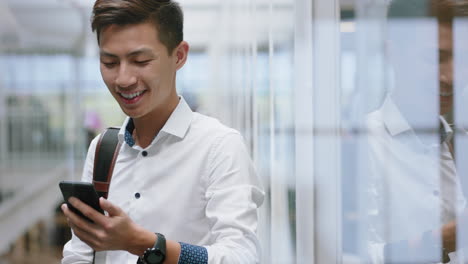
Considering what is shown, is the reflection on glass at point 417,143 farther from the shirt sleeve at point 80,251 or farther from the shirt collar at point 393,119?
the shirt sleeve at point 80,251

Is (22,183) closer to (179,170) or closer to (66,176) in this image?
(66,176)

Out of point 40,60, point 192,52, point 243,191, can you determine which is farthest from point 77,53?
point 243,191

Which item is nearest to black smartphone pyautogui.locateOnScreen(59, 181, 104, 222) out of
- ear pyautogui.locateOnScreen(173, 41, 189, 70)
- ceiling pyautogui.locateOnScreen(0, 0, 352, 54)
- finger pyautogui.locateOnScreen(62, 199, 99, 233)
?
finger pyautogui.locateOnScreen(62, 199, 99, 233)

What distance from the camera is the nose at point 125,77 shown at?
133 cm

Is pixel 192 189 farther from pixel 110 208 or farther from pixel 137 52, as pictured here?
pixel 137 52

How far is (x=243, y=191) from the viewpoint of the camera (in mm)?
1273

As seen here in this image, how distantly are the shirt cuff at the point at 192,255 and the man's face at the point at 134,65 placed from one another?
1.18 ft

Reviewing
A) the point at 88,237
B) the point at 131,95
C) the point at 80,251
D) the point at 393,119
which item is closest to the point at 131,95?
the point at 131,95

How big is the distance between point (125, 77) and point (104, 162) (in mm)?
279

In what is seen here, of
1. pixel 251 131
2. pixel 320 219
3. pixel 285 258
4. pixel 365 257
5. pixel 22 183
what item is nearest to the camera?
pixel 365 257

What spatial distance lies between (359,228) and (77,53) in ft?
27.4

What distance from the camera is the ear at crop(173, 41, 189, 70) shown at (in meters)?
1.44

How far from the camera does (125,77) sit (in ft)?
4.38

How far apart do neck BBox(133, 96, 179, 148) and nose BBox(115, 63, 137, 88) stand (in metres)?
0.15
